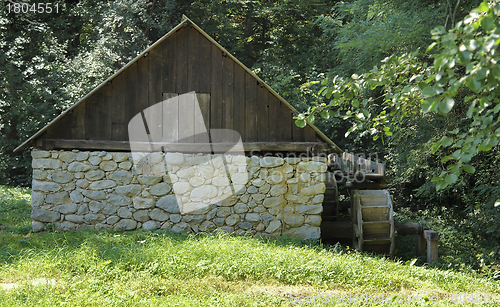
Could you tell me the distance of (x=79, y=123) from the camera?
7.82m

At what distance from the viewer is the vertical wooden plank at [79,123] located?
780 centimetres

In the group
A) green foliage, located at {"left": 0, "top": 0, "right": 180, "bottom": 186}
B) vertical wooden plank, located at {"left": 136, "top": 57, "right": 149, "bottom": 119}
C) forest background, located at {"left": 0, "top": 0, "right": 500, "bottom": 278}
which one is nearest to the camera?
vertical wooden plank, located at {"left": 136, "top": 57, "right": 149, "bottom": 119}

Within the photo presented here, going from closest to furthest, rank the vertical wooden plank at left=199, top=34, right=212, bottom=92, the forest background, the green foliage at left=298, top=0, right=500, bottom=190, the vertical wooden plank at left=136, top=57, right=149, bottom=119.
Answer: the green foliage at left=298, top=0, right=500, bottom=190 → the vertical wooden plank at left=136, top=57, right=149, bottom=119 → the vertical wooden plank at left=199, top=34, right=212, bottom=92 → the forest background

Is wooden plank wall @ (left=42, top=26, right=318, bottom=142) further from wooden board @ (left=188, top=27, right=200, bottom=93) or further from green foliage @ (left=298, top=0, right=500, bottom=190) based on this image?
green foliage @ (left=298, top=0, right=500, bottom=190)

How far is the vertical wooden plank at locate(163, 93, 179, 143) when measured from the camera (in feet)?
25.8

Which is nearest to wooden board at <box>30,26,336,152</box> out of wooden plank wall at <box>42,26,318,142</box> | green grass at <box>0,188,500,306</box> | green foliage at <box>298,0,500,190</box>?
wooden plank wall at <box>42,26,318,142</box>

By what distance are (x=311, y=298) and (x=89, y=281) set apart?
2640 mm

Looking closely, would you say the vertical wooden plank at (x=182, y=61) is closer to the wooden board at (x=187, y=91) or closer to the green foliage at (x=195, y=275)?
the wooden board at (x=187, y=91)

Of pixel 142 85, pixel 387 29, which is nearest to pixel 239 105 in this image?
pixel 142 85

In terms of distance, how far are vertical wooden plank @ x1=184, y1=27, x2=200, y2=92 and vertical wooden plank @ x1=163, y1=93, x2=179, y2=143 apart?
37cm

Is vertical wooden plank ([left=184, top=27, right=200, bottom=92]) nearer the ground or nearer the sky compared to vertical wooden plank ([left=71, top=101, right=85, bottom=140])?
nearer the sky

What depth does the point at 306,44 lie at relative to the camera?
15.8 meters

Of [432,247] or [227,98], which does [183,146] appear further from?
[432,247]

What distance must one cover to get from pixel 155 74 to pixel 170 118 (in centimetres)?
88
